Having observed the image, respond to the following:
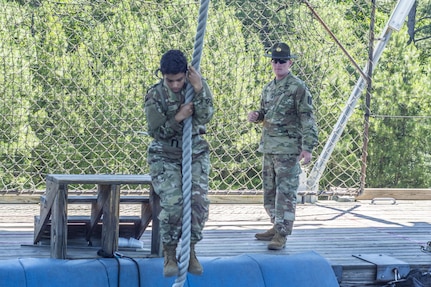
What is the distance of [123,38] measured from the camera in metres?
8.07

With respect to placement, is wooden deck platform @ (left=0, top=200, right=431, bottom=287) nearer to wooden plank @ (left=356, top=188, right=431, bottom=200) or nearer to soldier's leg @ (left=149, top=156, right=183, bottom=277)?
wooden plank @ (left=356, top=188, right=431, bottom=200)

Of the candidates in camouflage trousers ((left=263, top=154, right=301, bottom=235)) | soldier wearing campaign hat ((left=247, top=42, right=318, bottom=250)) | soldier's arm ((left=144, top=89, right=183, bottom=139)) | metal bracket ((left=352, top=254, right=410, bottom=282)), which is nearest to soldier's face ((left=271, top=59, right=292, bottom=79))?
soldier wearing campaign hat ((left=247, top=42, right=318, bottom=250))

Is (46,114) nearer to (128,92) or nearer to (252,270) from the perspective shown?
(128,92)

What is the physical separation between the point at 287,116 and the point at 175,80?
1760 millimetres

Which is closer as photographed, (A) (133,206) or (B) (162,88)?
(B) (162,88)

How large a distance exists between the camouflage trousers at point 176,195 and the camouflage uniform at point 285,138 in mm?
1426

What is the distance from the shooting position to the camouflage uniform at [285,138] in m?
5.86

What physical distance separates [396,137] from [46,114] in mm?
10679

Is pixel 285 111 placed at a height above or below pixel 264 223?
above

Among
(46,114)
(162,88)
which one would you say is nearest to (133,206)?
(46,114)

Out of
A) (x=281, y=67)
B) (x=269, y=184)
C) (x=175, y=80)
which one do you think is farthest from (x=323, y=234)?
(x=175, y=80)

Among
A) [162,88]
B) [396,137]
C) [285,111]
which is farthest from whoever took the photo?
[396,137]

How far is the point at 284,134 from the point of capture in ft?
19.5

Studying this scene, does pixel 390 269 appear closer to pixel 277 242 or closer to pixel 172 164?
pixel 277 242
